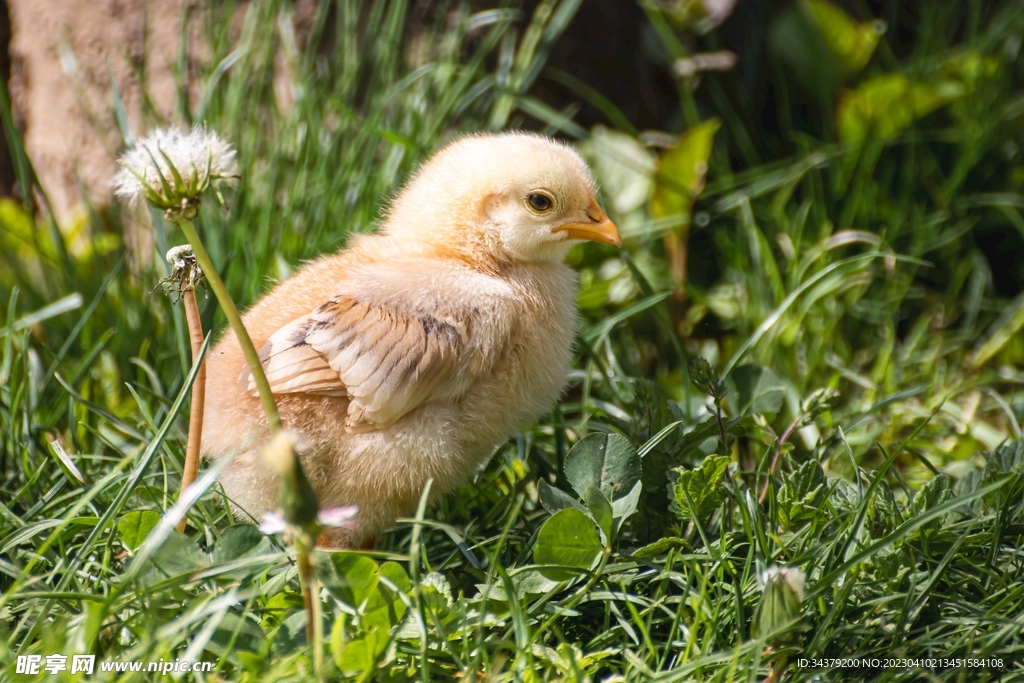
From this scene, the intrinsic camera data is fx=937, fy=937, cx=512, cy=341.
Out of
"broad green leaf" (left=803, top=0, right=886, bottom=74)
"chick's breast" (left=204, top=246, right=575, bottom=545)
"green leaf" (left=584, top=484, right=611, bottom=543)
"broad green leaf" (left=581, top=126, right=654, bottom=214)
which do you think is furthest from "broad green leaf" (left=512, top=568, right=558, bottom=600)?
"broad green leaf" (left=803, top=0, right=886, bottom=74)

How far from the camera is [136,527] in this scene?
194cm

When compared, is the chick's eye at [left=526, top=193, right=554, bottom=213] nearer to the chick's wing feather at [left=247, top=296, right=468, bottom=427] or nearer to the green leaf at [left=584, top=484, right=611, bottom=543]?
the chick's wing feather at [left=247, top=296, right=468, bottom=427]

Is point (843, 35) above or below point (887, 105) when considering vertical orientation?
above

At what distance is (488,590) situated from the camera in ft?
6.19

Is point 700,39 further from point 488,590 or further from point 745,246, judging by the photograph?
point 488,590

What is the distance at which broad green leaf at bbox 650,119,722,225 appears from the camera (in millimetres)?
3479

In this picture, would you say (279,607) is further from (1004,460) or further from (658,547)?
(1004,460)

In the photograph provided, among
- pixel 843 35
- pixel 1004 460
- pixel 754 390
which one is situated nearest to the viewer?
pixel 1004 460

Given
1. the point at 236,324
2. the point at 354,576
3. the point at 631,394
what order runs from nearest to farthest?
the point at 236,324, the point at 354,576, the point at 631,394

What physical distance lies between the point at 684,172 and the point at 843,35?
3.23 ft

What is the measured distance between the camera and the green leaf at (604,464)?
209 centimetres

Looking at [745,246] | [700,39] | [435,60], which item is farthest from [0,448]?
[700,39]

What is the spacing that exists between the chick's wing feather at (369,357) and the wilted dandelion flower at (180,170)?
0.40 metres

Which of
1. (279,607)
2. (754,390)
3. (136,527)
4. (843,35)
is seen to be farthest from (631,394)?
(843,35)
